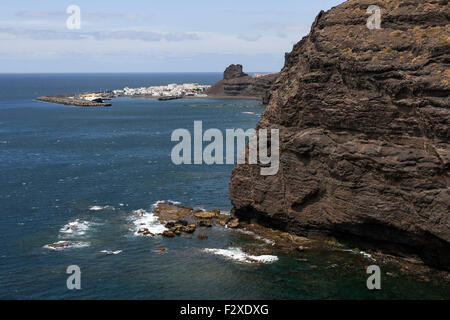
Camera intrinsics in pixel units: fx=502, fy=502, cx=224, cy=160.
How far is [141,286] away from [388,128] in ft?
94.5

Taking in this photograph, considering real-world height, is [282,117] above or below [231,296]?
above

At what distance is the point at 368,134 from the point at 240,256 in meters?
18.8

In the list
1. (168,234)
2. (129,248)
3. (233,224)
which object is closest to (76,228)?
(129,248)

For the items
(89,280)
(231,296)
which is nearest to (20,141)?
(89,280)

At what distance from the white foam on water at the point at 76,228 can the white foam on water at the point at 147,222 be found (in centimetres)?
620

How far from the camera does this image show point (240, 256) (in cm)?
5469

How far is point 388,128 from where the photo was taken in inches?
1977

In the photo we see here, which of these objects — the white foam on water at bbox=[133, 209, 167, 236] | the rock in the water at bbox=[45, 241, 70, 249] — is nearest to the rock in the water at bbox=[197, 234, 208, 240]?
the white foam on water at bbox=[133, 209, 167, 236]

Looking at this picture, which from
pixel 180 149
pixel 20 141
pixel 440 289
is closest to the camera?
pixel 440 289

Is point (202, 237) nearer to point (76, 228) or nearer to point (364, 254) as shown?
point (76, 228)

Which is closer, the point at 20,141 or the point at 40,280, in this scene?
the point at 40,280

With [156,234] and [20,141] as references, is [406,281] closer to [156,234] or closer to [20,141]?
[156,234]

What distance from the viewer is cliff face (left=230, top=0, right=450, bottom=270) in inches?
1880

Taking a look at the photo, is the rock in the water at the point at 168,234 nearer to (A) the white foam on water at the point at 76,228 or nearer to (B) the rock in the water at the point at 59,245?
(A) the white foam on water at the point at 76,228
